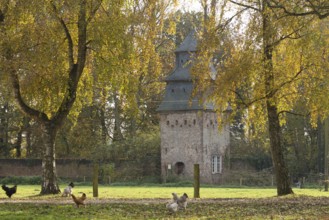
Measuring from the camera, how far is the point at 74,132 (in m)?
59.7

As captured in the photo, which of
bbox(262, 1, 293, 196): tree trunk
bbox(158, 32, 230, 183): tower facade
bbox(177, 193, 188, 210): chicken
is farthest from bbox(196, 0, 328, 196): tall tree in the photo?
bbox(158, 32, 230, 183): tower facade

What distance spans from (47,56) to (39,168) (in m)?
33.9

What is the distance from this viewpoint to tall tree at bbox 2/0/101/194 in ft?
76.4

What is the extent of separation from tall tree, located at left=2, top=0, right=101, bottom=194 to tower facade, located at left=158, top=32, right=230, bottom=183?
29224 millimetres

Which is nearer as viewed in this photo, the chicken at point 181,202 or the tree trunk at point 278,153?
the chicken at point 181,202

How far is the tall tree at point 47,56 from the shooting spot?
76.4 feet

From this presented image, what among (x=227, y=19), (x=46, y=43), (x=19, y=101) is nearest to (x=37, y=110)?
(x=19, y=101)

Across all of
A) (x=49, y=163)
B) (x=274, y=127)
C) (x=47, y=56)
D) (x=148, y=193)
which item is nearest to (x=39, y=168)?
(x=148, y=193)

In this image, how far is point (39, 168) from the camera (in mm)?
56469

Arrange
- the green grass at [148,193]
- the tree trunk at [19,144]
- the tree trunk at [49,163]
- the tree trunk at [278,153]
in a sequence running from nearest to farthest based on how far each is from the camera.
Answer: the tree trunk at [49,163], the tree trunk at [278,153], the green grass at [148,193], the tree trunk at [19,144]

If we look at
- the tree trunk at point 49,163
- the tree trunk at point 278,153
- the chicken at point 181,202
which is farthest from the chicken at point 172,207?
the tree trunk at point 278,153

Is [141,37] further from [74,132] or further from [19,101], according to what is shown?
[74,132]

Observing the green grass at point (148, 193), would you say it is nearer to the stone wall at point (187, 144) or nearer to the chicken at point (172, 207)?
the chicken at point (172, 207)

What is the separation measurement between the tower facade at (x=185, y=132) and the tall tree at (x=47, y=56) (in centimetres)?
2922
